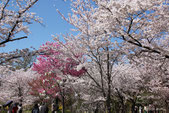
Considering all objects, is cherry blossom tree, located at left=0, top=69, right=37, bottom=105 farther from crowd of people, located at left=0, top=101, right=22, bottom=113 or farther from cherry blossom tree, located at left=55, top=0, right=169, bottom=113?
cherry blossom tree, located at left=55, top=0, right=169, bottom=113

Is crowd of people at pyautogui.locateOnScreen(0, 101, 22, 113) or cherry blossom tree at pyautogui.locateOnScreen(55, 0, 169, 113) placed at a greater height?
cherry blossom tree at pyautogui.locateOnScreen(55, 0, 169, 113)

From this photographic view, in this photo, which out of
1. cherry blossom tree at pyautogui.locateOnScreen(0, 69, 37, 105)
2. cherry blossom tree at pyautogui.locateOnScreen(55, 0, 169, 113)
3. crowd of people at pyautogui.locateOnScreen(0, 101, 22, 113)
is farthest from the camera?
cherry blossom tree at pyautogui.locateOnScreen(0, 69, 37, 105)

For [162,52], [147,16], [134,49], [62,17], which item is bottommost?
[162,52]

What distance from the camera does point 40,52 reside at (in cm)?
348

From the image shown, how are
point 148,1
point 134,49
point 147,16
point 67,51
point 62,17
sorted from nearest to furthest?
1. point 148,1
2. point 147,16
3. point 134,49
4. point 62,17
5. point 67,51

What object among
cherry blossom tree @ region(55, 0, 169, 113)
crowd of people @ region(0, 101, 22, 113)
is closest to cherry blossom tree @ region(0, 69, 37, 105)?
crowd of people @ region(0, 101, 22, 113)

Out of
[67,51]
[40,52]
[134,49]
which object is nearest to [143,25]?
[134,49]

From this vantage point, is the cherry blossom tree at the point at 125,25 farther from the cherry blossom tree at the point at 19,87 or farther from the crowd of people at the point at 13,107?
the cherry blossom tree at the point at 19,87

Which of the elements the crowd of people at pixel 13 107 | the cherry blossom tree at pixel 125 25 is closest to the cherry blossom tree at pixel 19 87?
the crowd of people at pixel 13 107

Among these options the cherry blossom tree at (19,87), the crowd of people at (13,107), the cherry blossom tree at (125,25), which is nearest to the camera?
the cherry blossom tree at (125,25)

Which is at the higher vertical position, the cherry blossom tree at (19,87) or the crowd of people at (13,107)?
the cherry blossom tree at (19,87)

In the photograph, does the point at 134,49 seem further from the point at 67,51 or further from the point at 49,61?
the point at 49,61

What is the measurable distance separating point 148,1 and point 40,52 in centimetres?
275

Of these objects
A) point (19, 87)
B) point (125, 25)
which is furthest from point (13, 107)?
point (19, 87)
